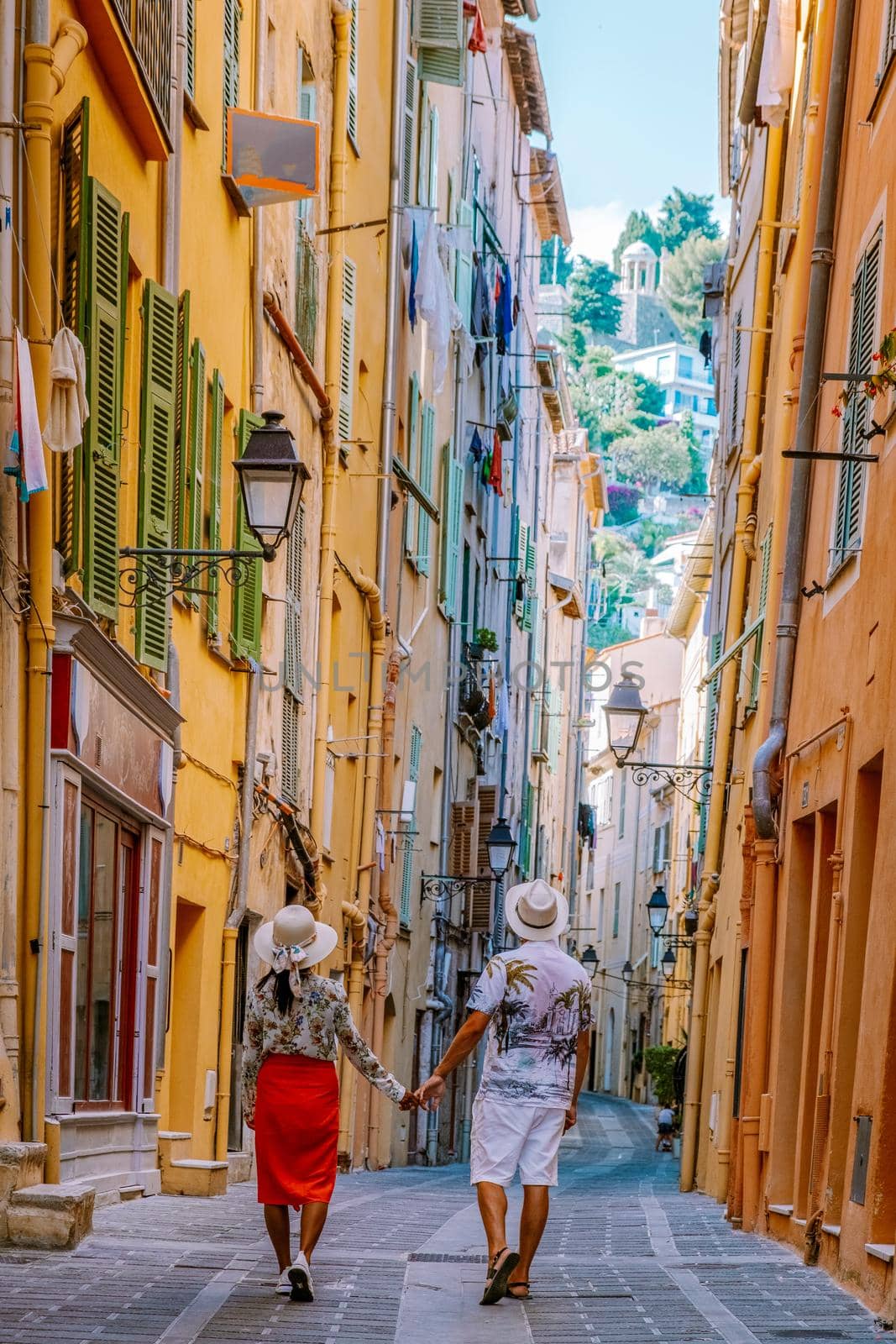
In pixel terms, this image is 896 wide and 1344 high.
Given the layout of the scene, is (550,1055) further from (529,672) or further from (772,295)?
(529,672)

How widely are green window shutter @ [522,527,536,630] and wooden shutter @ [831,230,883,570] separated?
2970 cm

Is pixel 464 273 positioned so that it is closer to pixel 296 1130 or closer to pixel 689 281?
pixel 296 1130

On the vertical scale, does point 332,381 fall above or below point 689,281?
below

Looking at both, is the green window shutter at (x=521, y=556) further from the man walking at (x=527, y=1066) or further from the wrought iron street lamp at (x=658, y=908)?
the man walking at (x=527, y=1066)

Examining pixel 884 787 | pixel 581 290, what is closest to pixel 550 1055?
pixel 884 787

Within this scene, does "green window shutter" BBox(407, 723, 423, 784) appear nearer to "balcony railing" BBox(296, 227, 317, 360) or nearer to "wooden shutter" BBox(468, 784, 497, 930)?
"wooden shutter" BBox(468, 784, 497, 930)

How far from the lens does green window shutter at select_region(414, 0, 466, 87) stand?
26.4 metres

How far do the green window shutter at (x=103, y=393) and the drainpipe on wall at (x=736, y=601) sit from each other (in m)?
9.09

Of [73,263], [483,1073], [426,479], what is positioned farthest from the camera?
[426,479]

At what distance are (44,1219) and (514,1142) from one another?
1.91 metres

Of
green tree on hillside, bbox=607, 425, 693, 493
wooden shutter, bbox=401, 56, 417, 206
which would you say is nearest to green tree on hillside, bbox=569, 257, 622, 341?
green tree on hillside, bbox=607, 425, 693, 493

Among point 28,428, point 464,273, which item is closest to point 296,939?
point 28,428

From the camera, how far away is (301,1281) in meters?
7.95

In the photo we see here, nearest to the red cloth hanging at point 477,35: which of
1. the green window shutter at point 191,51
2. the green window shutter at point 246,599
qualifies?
the green window shutter at point 246,599
